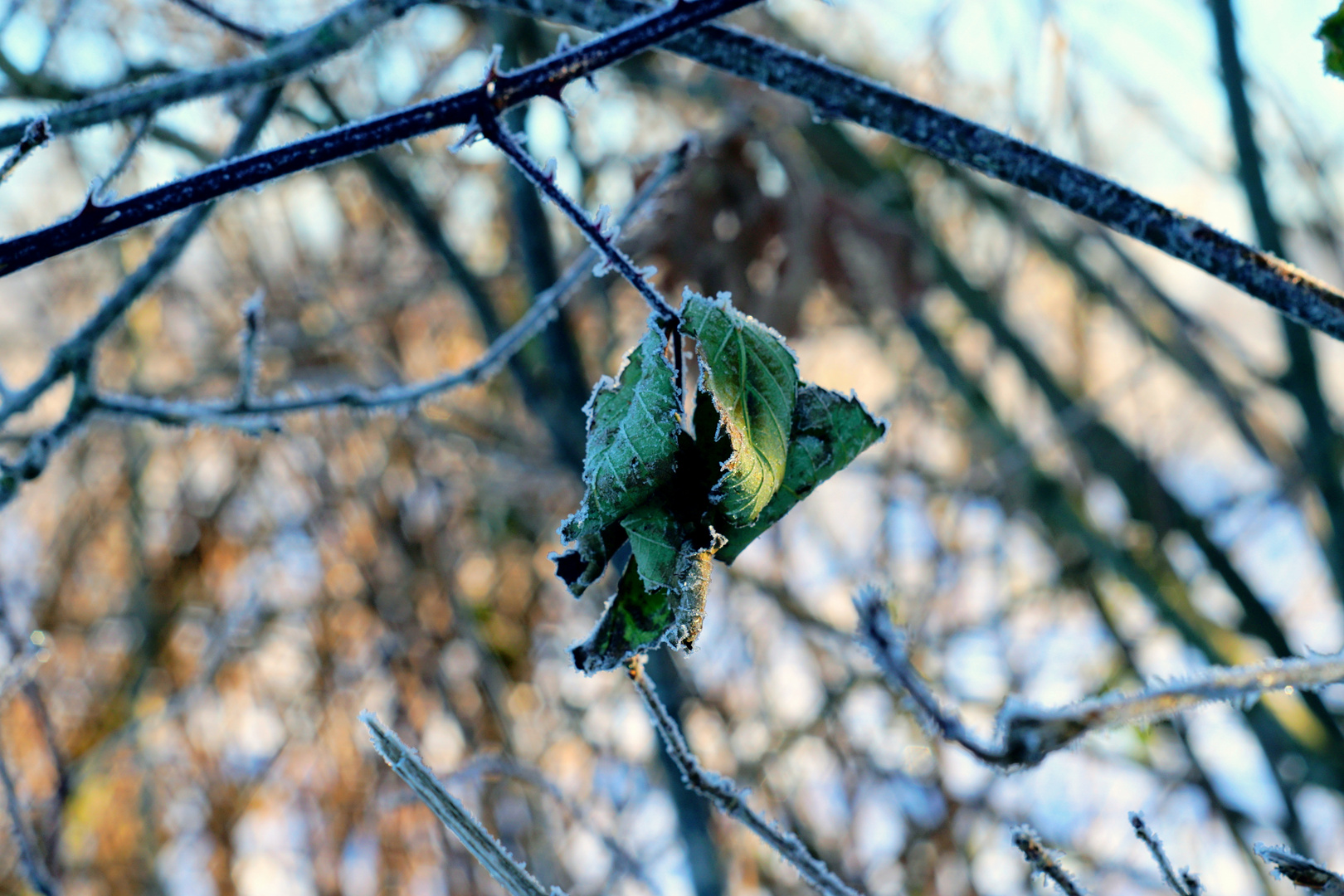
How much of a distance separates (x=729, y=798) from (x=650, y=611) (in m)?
0.20

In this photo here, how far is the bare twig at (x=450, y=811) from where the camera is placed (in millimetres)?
603

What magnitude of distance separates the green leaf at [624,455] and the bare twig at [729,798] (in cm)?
10

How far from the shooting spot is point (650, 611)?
57cm

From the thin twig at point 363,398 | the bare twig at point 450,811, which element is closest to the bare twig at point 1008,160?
the thin twig at point 363,398

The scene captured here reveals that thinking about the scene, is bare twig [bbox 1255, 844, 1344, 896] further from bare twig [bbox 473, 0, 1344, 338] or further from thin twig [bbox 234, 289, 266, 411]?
thin twig [bbox 234, 289, 266, 411]

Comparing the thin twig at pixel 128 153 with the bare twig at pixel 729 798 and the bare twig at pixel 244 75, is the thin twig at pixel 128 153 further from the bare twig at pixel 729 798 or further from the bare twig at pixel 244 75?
the bare twig at pixel 729 798

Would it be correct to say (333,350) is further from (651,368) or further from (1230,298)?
(1230,298)

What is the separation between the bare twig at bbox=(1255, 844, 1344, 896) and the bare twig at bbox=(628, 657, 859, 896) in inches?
9.7

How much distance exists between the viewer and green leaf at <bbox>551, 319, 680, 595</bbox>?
0.55m

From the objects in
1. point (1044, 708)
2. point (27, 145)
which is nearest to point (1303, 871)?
point (1044, 708)

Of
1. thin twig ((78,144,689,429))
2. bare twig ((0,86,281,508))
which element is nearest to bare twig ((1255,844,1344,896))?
thin twig ((78,144,689,429))

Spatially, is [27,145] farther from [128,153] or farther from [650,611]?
[650,611]

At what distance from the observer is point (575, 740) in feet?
10.8

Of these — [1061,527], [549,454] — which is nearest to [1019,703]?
[549,454]
